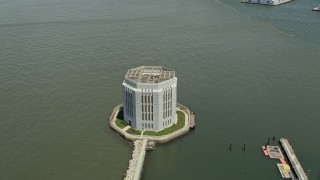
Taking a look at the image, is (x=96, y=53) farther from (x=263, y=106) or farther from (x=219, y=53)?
(x=263, y=106)

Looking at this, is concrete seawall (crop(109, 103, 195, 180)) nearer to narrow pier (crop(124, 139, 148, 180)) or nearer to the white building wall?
narrow pier (crop(124, 139, 148, 180))

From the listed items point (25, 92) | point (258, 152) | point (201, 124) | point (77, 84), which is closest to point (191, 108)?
point (201, 124)

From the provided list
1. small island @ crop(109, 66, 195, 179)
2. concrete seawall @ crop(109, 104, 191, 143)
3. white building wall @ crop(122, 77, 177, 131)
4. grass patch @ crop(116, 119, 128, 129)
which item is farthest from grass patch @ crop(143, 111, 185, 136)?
grass patch @ crop(116, 119, 128, 129)

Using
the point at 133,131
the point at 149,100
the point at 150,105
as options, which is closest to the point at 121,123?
the point at 133,131

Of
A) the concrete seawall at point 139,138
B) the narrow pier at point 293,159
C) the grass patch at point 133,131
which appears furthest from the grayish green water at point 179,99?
the grass patch at point 133,131

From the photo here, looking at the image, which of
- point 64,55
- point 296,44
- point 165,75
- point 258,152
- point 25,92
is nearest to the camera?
point 258,152

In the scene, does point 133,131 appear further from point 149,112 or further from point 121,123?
point 149,112
